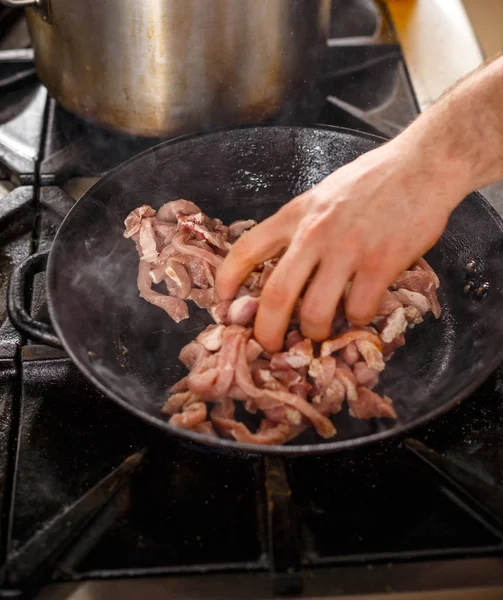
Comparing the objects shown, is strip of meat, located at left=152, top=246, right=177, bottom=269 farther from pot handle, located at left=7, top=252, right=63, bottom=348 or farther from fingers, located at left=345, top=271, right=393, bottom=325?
fingers, located at left=345, top=271, right=393, bottom=325

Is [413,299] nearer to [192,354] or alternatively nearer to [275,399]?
[275,399]

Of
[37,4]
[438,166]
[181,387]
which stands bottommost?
[181,387]

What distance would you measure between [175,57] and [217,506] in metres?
1.10

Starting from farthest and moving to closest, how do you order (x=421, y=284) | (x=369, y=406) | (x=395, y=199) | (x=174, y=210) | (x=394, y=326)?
(x=174, y=210) < (x=421, y=284) < (x=394, y=326) < (x=369, y=406) < (x=395, y=199)

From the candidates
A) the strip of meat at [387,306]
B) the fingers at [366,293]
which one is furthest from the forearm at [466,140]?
the strip of meat at [387,306]

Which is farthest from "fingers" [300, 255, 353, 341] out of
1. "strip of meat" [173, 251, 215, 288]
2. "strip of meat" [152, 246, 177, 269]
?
"strip of meat" [152, 246, 177, 269]

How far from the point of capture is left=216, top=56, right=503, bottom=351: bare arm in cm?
114

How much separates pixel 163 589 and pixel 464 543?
0.57 metres

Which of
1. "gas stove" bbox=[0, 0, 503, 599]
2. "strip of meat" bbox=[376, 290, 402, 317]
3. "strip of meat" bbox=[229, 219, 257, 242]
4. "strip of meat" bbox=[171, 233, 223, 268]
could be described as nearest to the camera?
"gas stove" bbox=[0, 0, 503, 599]

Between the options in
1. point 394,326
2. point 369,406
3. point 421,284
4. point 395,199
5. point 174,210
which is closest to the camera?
point 395,199

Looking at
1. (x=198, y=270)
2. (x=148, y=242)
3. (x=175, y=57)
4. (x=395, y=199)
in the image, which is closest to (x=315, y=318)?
(x=395, y=199)

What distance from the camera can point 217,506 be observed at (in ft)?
3.85

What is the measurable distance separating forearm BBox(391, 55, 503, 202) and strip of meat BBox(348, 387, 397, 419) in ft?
1.49

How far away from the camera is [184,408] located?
123 centimetres
